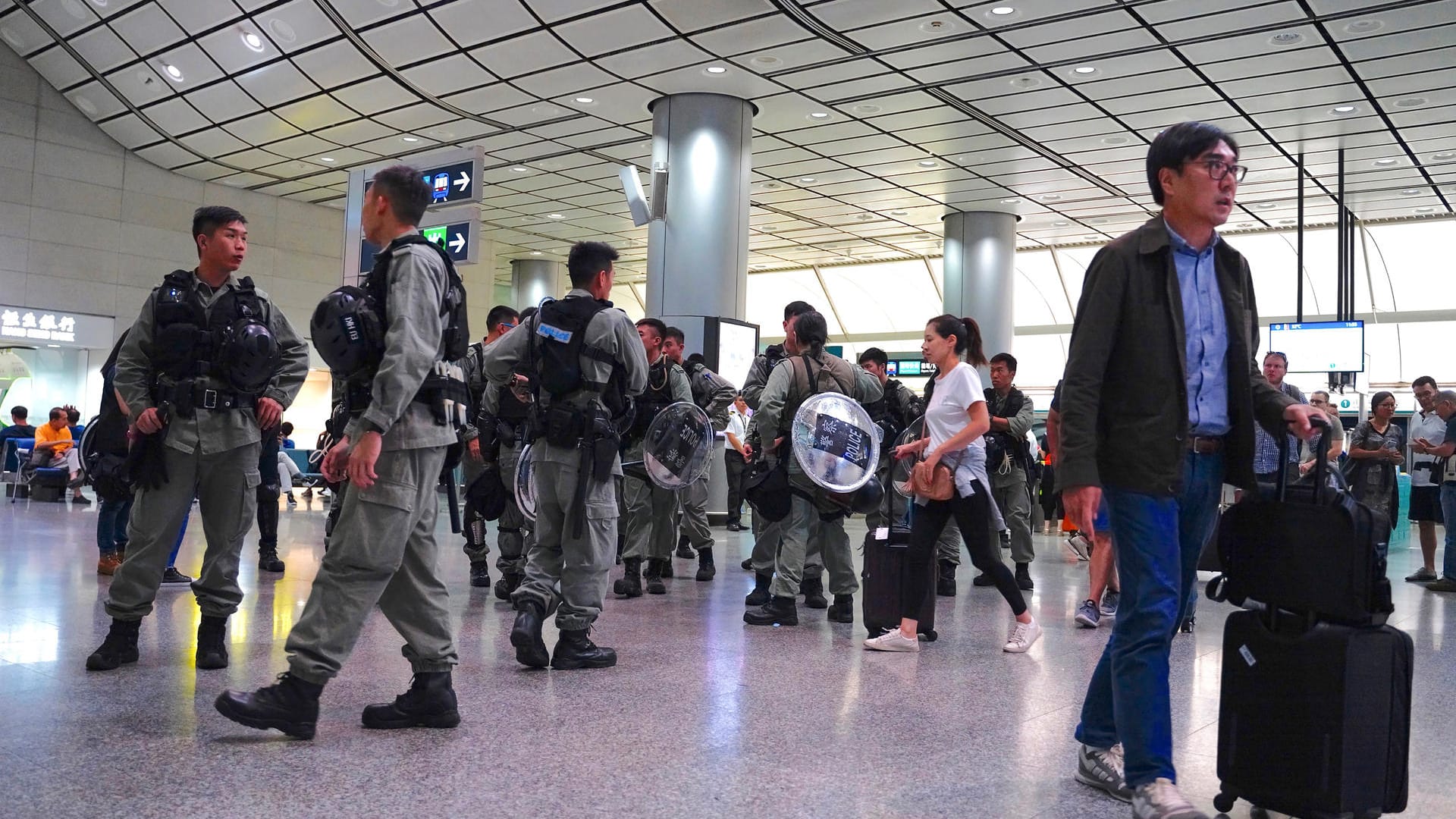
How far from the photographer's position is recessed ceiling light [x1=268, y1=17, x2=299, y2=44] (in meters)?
11.9

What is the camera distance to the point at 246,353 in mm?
4145

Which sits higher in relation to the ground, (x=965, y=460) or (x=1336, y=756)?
(x=965, y=460)

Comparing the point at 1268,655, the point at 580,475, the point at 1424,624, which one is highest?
the point at 580,475

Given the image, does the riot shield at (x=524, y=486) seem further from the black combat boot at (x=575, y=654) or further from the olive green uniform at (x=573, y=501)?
the black combat boot at (x=575, y=654)

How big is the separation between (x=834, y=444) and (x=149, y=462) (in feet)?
9.68

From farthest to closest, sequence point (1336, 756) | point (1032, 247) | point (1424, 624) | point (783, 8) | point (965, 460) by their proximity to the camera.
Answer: point (1032, 247), point (783, 8), point (1424, 624), point (965, 460), point (1336, 756)

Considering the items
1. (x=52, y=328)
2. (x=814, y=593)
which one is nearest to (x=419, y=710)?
(x=814, y=593)

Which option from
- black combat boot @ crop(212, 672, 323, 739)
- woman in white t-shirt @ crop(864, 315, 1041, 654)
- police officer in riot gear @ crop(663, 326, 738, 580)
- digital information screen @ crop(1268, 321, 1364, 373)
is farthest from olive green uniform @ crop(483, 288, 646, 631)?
digital information screen @ crop(1268, 321, 1364, 373)

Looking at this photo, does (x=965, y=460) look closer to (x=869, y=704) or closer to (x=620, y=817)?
(x=869, y=704)

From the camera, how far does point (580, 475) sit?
4.23 meters

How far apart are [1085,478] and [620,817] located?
49.0 inches

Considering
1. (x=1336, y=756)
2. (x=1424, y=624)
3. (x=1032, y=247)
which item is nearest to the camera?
(x=1336, y=756)

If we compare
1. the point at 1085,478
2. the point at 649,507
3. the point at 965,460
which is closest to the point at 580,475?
the point at 965,460

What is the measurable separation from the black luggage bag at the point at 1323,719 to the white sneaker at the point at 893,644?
242cm
